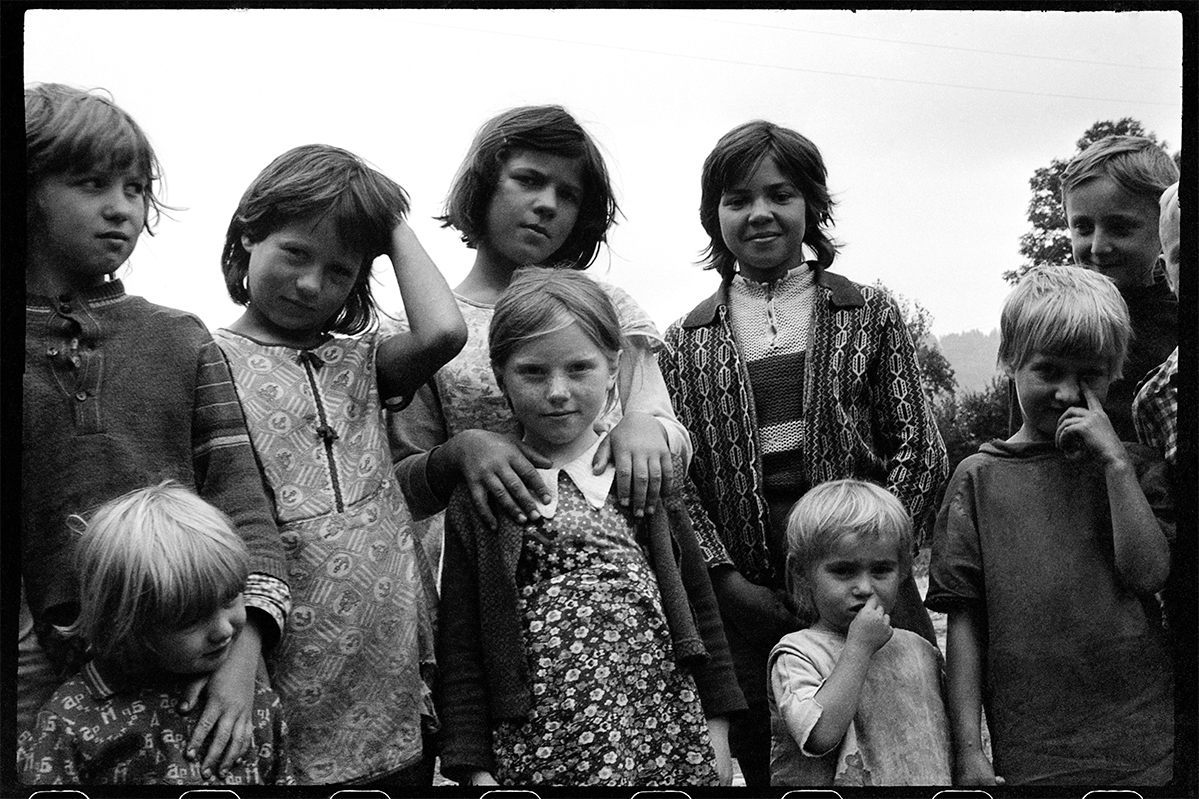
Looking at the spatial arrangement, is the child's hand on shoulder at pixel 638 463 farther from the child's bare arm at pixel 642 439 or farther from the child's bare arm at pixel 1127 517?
the child's bare arm at pixel 1127 517

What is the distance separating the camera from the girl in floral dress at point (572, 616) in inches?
117

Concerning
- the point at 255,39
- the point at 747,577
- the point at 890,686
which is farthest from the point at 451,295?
the point at 890,686

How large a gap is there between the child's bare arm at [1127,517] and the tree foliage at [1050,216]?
1.58 feet

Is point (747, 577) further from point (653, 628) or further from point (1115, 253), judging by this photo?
point (1115, 253)

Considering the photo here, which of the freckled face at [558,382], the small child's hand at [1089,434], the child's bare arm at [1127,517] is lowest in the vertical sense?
the child's bare arm at [1127,517]

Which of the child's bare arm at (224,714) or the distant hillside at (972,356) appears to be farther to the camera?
the distant hillside at (972,356)

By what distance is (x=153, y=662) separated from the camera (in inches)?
113

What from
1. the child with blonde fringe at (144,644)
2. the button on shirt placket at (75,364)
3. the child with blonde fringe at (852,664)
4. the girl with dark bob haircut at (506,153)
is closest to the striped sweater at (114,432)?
the button on shirt placket at (75,364)

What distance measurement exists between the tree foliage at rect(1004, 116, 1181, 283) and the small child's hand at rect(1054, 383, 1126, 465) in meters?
0.41

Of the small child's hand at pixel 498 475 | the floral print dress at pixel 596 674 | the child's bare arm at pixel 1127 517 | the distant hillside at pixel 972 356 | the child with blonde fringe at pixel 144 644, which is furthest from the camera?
the distant hillside at pixel 972 356

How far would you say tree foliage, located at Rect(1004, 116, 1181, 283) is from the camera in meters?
3.42

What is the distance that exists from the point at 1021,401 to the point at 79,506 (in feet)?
7.83

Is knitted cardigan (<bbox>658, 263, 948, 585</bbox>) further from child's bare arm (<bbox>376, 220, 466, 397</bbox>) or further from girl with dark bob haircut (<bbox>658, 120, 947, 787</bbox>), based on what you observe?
child's bare arm (<bbox>376, 220, 466, 397</bbox>)

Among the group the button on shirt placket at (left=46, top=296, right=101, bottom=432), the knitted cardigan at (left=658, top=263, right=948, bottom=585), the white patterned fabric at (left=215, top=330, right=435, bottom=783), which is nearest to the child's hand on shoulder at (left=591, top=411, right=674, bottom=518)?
the knitted cardigan at (left=658, top=263, right=948, bottom=585)
